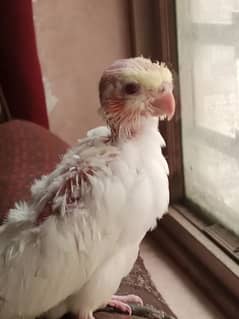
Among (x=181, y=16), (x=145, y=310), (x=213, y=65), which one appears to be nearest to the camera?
(x=145, y=310)

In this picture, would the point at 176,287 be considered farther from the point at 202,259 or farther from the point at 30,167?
the point at 30,167

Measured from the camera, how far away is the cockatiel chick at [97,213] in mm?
845

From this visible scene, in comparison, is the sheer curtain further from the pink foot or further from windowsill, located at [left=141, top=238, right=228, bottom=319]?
the pink foot

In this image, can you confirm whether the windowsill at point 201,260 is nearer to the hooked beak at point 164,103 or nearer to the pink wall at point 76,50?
the pink wall at point 76,50

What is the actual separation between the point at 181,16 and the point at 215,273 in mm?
687

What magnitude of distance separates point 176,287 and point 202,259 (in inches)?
3.9

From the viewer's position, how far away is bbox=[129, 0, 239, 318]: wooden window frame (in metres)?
1.45

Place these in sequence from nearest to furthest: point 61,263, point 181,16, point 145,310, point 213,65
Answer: point 61,263
point 145,310
point 213,65
point 181,16

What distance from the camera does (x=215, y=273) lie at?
1.48 m

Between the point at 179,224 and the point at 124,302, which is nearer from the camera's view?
the point at 124,302

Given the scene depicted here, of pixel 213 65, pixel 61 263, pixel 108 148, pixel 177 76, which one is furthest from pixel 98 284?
pixel 177 76

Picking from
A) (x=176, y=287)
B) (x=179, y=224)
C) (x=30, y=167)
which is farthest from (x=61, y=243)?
(x=179, y=224)

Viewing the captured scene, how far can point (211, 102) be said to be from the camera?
1.52 meters

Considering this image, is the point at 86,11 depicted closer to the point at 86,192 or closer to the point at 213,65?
the point at 213,65
